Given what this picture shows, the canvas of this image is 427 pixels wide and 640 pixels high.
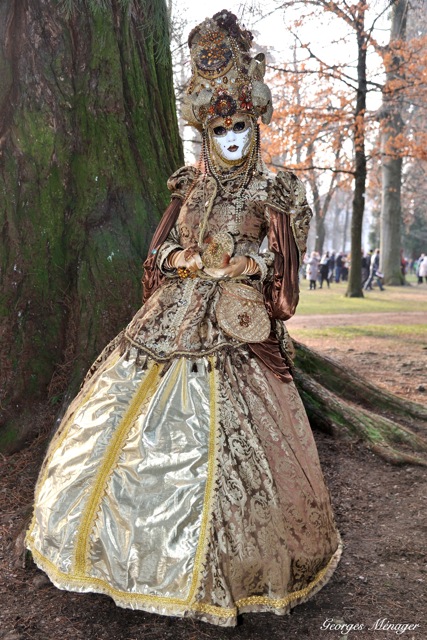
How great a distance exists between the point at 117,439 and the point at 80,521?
34 cm

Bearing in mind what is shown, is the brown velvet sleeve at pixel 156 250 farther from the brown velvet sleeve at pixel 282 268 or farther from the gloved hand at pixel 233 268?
the brown velvet sleeve at pixel 282 268

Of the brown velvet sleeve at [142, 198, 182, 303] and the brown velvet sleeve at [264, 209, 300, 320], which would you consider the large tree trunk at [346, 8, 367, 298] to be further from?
the brown velvet sleeve at [264, 209, 300, 320]

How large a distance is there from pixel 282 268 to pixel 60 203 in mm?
1631

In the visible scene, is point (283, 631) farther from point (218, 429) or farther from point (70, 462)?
point (70, 462)

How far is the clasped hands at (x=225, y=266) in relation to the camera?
2727mm

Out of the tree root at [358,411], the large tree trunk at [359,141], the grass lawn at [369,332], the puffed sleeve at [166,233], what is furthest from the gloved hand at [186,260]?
the large tree trunk at [359,141]

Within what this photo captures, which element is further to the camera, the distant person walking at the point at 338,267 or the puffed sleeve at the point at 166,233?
the distant person walking at the point at 338,267

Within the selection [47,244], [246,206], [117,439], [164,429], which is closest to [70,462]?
[117,439]

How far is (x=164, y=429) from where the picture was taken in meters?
2.43

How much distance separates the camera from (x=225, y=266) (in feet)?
8.97

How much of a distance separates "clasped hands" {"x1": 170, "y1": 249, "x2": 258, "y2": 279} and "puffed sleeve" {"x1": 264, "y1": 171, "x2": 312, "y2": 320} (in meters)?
0.12
